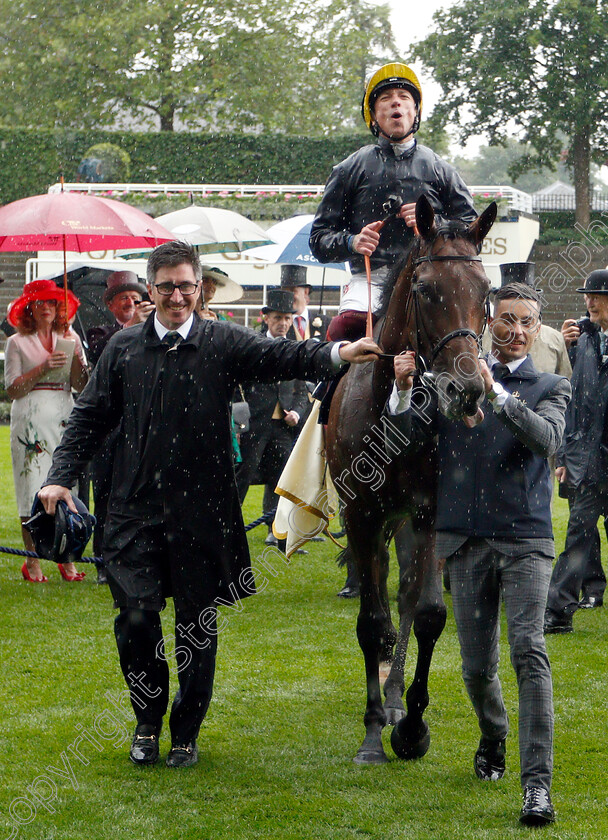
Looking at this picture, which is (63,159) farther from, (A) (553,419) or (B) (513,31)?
(A) (553,419)

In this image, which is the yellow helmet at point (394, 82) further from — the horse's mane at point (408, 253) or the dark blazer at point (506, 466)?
the dark blazer at point (506, 466)

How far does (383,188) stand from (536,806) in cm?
271

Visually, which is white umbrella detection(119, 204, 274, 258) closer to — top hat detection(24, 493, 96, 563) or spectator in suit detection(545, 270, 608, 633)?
spectator in suit detection(545, 270, 608, 633)

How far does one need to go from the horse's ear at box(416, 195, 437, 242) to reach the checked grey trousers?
3.70 feet

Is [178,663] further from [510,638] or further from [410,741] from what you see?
[510,638]

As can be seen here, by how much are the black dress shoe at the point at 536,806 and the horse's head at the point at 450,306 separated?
4.36 ft

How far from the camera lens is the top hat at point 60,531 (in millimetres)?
4289

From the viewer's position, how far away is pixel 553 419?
3.86 m

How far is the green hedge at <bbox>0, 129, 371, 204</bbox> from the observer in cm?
3014

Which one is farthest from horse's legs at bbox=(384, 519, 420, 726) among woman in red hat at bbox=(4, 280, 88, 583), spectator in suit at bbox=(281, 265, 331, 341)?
spectator in suit at bbox=(281, 265, 331, 341)

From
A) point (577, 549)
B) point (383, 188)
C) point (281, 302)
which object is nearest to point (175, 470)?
point (383, 188)

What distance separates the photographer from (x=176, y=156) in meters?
30.3

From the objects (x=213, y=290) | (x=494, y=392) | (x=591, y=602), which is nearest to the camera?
(x=494, y=392)

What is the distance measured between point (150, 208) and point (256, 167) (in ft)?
21.0
